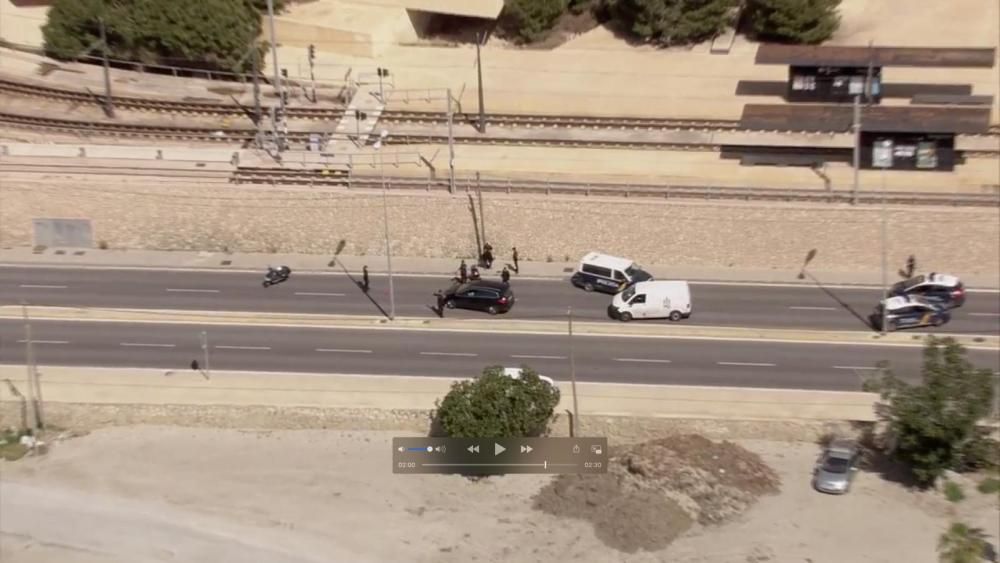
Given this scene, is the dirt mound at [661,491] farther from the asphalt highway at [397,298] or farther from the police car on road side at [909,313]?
the police car on road side at [909,313]

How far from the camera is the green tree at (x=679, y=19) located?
229 feet

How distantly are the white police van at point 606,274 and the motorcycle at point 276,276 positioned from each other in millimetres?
11417

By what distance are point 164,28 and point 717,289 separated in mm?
29713

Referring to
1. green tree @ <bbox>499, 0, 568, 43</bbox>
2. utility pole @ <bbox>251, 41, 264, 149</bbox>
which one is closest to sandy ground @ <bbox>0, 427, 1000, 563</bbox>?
utility pole @ <bbox>251, 41, 264, 149</bbox>

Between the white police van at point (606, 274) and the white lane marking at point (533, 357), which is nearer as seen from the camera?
the white lane marking at point (533, 357)

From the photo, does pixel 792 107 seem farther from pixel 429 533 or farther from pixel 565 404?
pixel 429 533

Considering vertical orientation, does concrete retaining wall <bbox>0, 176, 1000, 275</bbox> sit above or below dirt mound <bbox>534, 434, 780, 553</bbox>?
above

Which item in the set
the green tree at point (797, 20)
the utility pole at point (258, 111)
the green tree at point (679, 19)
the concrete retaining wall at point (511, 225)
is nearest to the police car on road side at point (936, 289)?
the concrete retaining wall at point (511, 225)

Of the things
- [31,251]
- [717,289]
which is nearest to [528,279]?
[717,289]

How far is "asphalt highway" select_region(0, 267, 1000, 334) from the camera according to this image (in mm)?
51656

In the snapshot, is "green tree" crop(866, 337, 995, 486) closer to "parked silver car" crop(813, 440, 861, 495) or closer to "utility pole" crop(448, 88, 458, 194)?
"parked silver car" crop(813, 440, 861, 495)

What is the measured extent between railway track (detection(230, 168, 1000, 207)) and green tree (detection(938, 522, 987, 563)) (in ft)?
61.9

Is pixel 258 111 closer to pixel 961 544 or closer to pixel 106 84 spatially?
pixel 106 84

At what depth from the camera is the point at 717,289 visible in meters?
54.1
